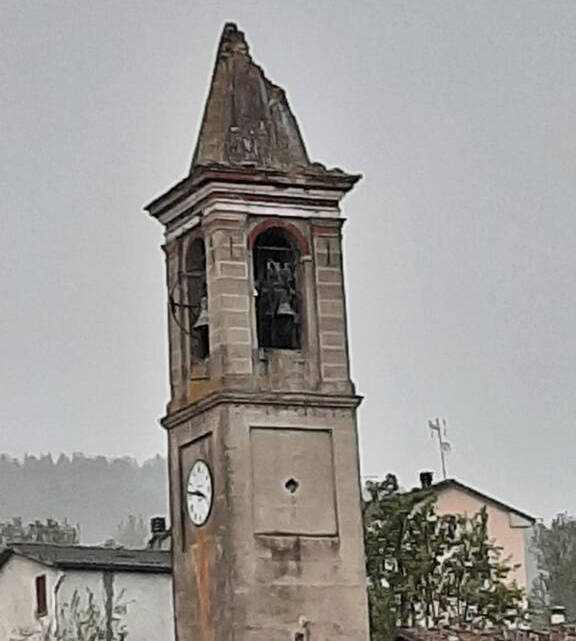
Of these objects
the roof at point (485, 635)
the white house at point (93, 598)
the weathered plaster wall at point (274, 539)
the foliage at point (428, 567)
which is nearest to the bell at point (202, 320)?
the weathered plaster wall at point (274, 539)

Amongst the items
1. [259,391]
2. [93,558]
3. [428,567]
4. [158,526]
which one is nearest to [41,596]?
[93,558]

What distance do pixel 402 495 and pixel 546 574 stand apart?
1546 inches

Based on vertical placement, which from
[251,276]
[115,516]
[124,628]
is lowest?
[124,628]

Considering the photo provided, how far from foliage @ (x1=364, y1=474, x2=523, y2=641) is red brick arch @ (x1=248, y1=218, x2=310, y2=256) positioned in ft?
51.7

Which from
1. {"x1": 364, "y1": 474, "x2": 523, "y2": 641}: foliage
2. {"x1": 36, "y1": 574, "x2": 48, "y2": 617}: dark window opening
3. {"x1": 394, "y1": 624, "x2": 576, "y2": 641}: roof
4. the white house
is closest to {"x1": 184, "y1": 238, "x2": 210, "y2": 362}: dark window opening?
{"x1": 394, "y1": 624, "x2": 576, "y2": 641}: roof

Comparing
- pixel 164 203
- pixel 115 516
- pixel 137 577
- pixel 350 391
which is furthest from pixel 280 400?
pixel 115 516

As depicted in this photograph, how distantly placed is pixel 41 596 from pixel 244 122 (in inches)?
645

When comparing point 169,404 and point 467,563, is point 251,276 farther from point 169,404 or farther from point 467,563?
point 467,563

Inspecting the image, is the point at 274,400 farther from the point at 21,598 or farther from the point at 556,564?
the point at 556,564

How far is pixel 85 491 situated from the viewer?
175 metres

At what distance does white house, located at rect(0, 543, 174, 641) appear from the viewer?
171ft

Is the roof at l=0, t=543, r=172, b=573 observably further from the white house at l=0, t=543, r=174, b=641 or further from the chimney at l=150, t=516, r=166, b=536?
the chimney at l=150, t=516, r=166, b=536

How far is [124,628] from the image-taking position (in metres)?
52.3

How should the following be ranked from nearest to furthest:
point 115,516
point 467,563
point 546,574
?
point 467,563
point 546,574
point 115,516
